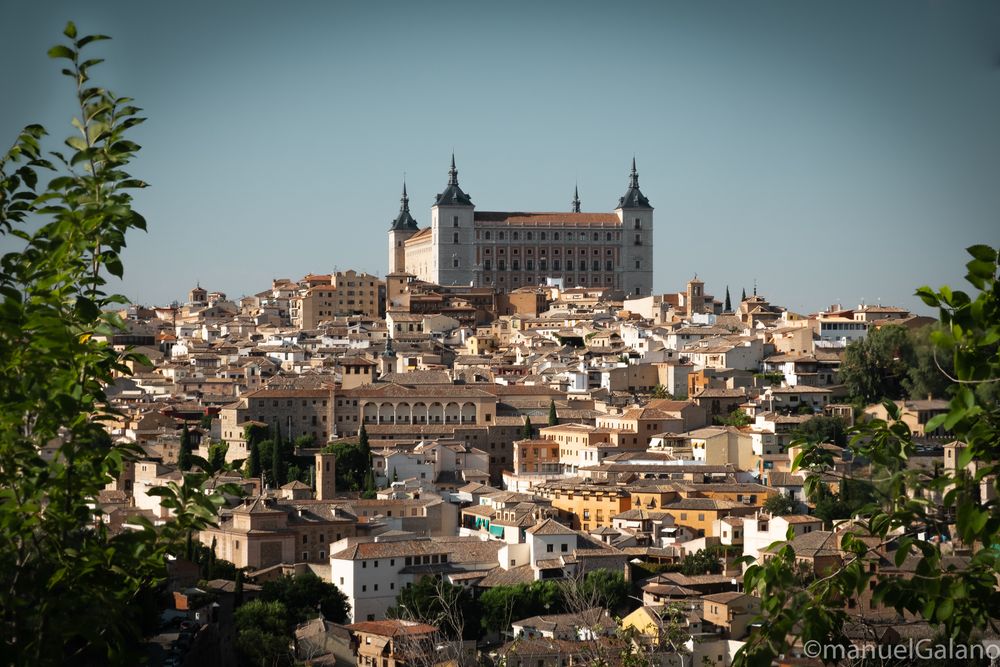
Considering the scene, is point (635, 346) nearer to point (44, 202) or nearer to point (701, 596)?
point (701, 596)

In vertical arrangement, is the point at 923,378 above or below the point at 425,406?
above

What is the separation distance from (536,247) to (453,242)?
356cm

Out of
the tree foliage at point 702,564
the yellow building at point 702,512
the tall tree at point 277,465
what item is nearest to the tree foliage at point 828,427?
the yellow building at point 702,512

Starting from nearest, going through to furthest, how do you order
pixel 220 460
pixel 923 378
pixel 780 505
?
pixel 220 460 < pixel 780 505 < pixel 923 378

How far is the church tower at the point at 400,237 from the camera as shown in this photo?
69.4 metres

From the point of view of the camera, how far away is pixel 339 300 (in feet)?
179

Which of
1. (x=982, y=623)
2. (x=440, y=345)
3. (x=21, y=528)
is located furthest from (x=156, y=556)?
A: (x=440, y=345)

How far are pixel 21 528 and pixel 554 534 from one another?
20.3 meters

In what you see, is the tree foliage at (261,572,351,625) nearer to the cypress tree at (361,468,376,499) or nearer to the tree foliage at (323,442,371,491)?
the cypress tree at (361,468,376,499)

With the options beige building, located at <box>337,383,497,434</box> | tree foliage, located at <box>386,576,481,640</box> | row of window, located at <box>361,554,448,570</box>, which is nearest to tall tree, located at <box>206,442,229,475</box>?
tree foliage, located at <box>386,576,481,640</box>

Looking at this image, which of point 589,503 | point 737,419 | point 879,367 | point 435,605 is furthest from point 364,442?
point 879,367

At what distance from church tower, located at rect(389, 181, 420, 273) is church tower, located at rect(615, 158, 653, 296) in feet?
34.9

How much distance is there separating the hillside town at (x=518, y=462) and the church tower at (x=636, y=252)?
13.4m

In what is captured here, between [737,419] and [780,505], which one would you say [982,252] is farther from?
[737,419]
